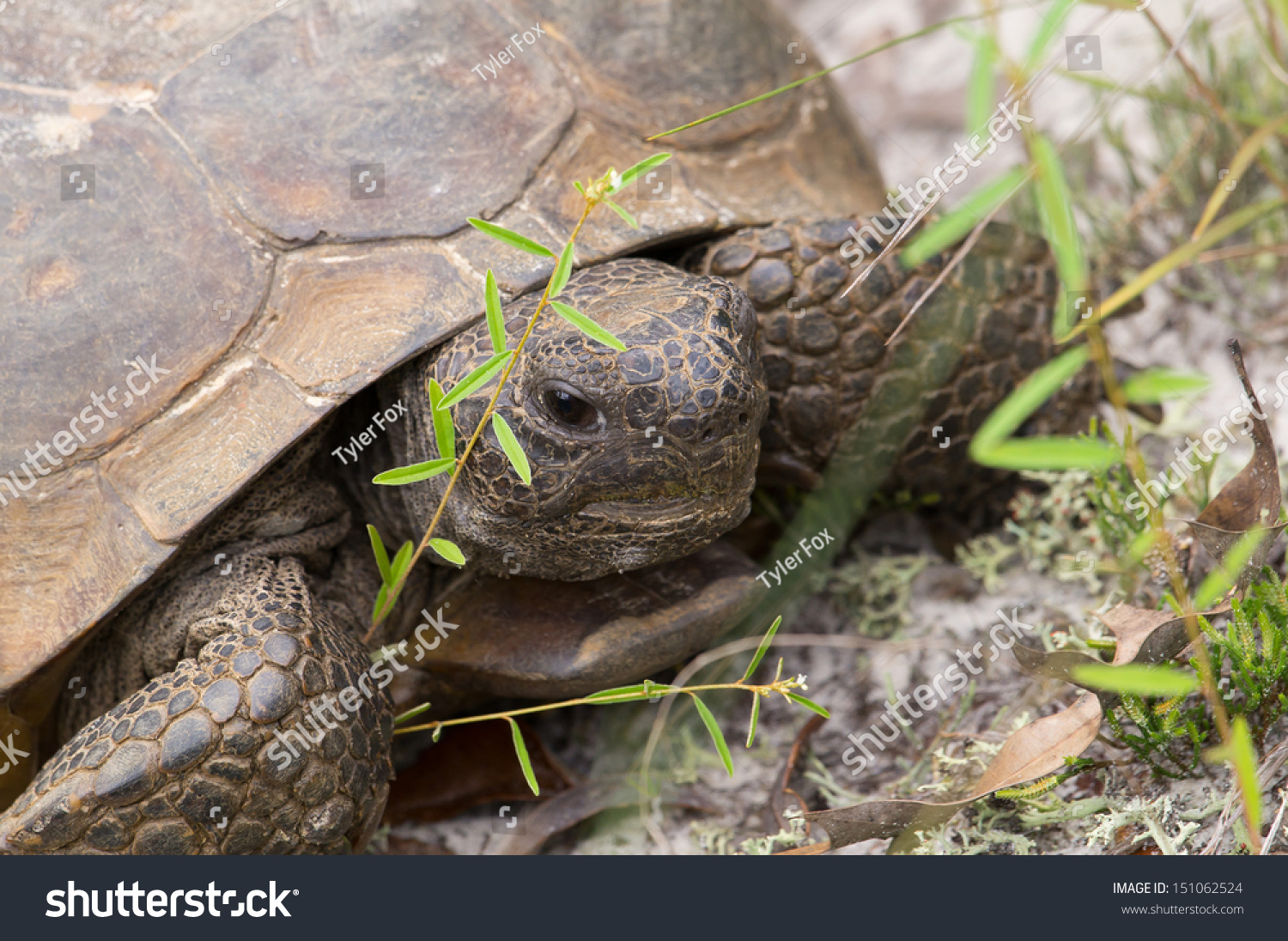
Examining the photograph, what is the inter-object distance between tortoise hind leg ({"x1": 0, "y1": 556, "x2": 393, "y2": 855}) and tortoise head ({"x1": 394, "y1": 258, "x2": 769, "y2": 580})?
0.46 meters

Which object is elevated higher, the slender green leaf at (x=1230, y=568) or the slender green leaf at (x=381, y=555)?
the slender green leaf at (x=381, y=555)

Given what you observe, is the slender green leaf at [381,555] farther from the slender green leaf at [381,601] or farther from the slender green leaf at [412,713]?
the slender green leaf at [412,713]

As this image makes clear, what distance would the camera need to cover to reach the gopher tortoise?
85.2 inches

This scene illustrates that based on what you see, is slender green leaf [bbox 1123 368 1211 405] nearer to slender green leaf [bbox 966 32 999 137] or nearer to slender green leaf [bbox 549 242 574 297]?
slender green leaf [bbox 966 32 999 137]

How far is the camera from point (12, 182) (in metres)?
2.43

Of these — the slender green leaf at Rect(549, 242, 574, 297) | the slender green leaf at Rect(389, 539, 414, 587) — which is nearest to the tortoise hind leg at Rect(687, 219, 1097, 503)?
the slender green leaf at Rect(549, 242, 574, 297)

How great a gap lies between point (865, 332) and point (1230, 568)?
1.12 metres

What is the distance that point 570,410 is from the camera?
7.16ft
